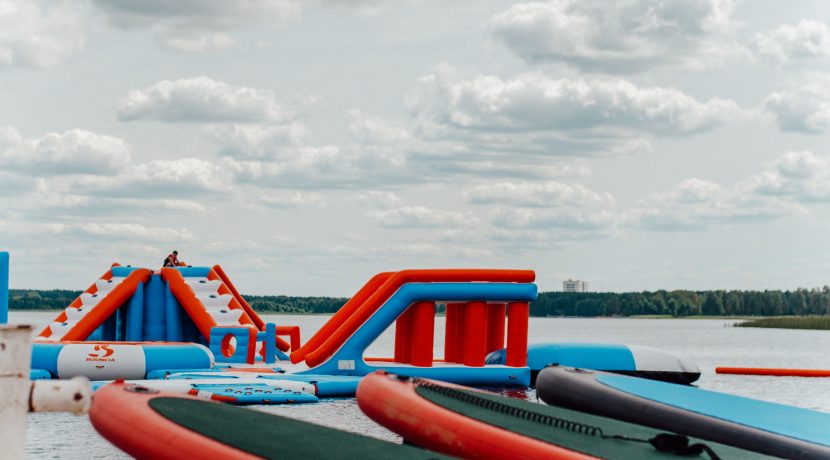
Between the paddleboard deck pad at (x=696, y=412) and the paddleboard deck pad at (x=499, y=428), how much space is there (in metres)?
1.02

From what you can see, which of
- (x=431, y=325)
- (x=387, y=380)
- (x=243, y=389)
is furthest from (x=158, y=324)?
(x=387, y=380)

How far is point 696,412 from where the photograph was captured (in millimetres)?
7324

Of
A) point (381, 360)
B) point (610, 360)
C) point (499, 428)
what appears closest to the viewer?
point (499, 428)

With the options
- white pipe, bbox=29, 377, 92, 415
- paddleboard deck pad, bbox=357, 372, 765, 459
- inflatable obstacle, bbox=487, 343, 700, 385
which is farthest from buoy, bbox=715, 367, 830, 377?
white pipe, bbox=29, 377, 92, 415

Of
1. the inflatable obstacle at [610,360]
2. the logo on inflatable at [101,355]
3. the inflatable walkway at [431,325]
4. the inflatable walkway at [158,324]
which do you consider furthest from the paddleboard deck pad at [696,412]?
the logo on inflatable at [101,355]

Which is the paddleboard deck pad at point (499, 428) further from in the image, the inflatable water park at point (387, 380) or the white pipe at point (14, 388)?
the white pipe at point (14, 388)

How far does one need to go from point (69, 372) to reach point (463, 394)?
399 inches

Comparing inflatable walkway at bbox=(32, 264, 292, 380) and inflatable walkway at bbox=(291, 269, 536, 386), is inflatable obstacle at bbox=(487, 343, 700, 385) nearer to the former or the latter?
inflatable walkway at bbox=(291, 269, 536, 386)

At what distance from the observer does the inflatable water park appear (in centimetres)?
493

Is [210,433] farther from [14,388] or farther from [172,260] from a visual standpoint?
[172,260]

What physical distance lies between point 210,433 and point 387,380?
1.97m

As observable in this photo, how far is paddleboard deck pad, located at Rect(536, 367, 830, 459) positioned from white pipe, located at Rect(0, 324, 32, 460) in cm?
468

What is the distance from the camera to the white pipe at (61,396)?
323 centimetres

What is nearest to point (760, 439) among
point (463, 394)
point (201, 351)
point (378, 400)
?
point (463, 394)
